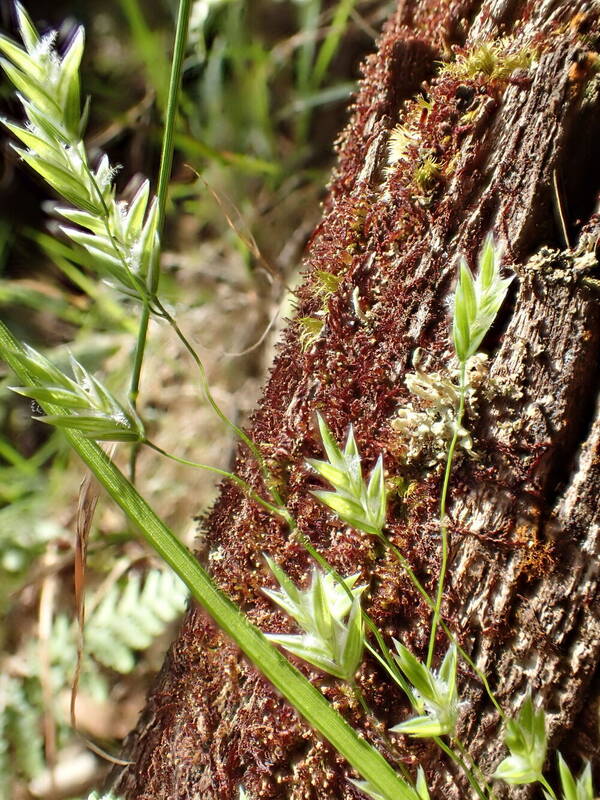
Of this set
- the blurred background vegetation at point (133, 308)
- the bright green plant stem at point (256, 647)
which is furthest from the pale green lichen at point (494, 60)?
the blurred background vegetation at point (133, 308)

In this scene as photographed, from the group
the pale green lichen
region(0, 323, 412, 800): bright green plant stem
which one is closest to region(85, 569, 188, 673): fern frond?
region(0, 323, 412, 800): bright green plant stem

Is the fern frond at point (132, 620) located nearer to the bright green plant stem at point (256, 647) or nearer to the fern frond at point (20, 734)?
the fern frond at point (20, 734)

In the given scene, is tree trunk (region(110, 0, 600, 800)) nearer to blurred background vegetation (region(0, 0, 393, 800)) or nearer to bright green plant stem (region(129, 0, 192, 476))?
bright green plant stem (region(129, 0, 192, 476))

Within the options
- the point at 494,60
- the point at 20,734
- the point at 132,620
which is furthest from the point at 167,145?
the point at 20,734

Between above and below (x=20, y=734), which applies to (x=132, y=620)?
above

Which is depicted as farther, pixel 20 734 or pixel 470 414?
pixel 20 734

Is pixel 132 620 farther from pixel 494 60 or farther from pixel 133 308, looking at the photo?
pixel 494 60
